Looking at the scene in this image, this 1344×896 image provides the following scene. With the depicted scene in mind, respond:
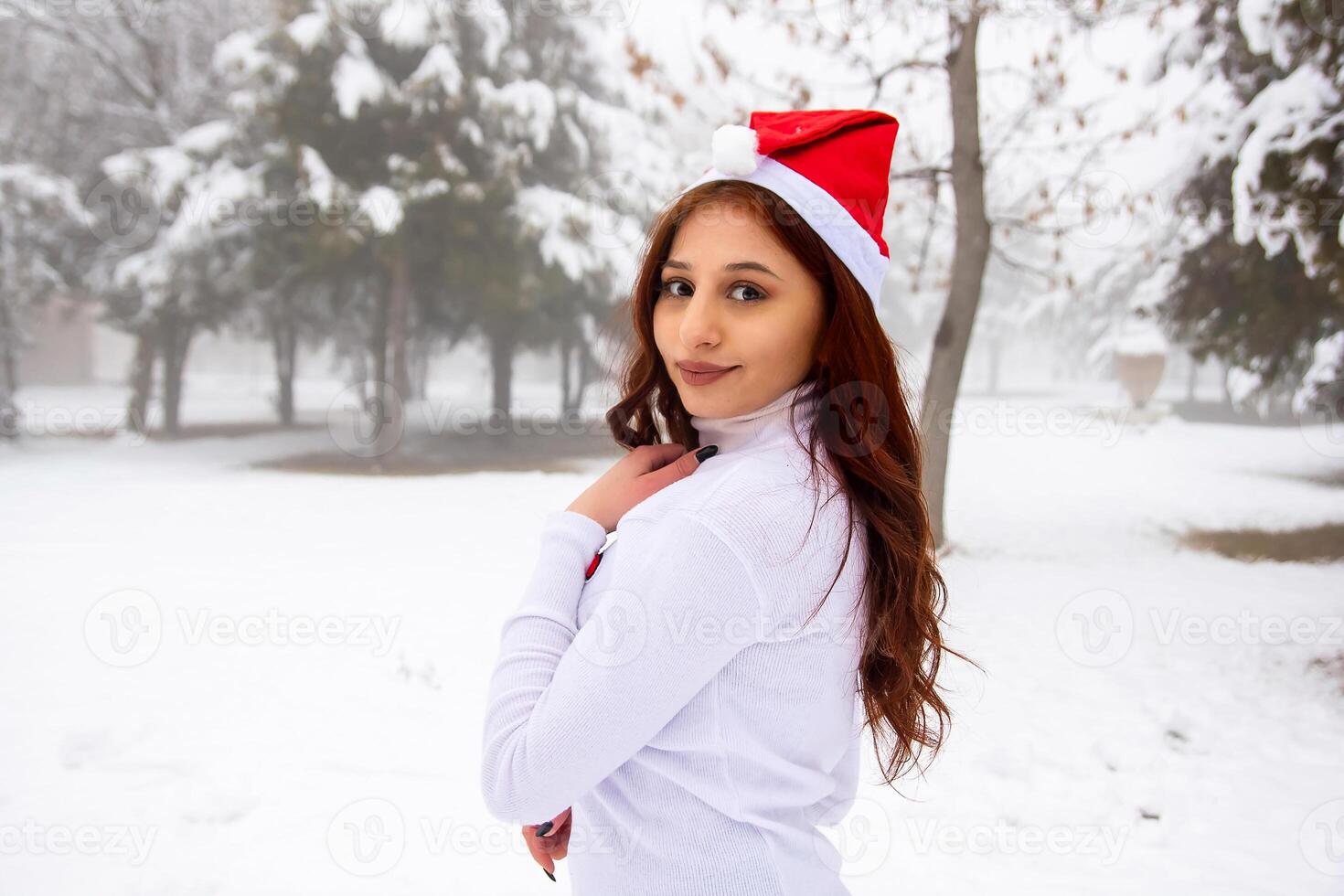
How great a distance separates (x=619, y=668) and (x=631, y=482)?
292 mm

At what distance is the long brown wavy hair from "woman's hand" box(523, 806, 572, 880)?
1.54ft

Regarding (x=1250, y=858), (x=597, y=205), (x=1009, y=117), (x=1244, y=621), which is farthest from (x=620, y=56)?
(x=1250, y=858)

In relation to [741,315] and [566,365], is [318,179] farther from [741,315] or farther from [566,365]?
[741,315]

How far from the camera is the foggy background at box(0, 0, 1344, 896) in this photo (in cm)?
317

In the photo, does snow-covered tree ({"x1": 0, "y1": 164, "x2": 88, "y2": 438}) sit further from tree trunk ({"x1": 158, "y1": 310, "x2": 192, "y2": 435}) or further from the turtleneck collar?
the turtleneck collar

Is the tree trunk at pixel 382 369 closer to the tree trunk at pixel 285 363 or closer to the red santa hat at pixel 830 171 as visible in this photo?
the tree trunk at pixel 285 363

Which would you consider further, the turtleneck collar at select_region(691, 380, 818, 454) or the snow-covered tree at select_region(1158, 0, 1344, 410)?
the snow-covered tree at select_region(1158, 0, 1344, 410)

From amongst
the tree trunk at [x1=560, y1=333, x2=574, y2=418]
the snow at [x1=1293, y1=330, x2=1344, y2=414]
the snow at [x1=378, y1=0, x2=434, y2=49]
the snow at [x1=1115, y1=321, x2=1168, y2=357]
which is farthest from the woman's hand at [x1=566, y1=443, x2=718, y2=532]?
the snow at [x1=1115, y1=321, x2=1168, y2=357]

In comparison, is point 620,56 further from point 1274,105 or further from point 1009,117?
point 1274,105

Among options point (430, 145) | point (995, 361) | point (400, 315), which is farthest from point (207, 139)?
point (995, 361)

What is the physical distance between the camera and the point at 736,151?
1067 millimetres

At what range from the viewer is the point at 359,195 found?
1011 cm

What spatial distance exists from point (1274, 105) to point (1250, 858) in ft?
14.3

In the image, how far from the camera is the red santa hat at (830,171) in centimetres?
104
